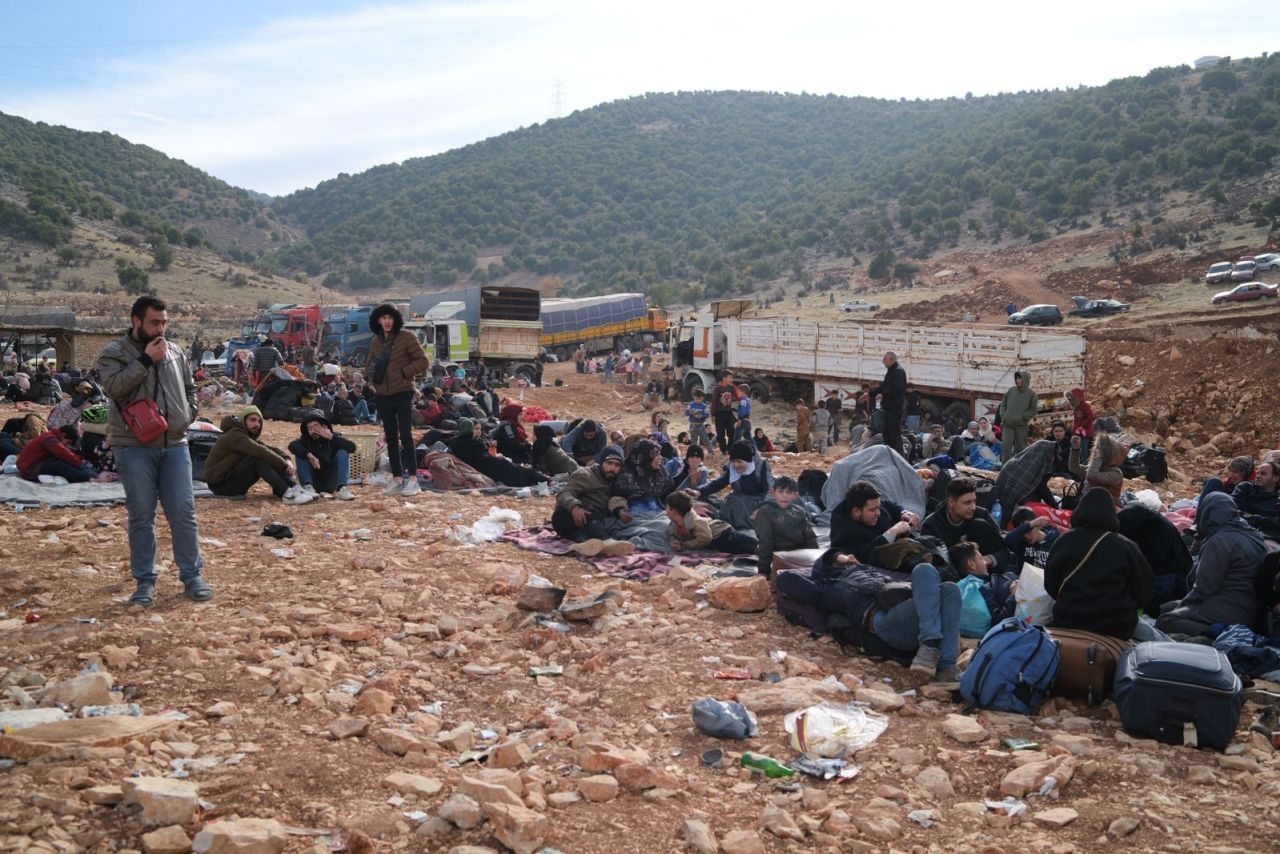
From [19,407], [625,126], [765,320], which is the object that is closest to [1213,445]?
[765,320]

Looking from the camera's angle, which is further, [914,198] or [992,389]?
[914,198]

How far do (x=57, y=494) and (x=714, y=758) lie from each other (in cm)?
619

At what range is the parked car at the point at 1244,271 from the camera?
31625mm

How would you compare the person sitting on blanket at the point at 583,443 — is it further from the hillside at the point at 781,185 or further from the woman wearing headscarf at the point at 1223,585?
the hillside at the point at 781,185

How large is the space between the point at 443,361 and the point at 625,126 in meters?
87.2

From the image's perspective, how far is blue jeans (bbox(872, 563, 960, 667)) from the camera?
4.95 meters

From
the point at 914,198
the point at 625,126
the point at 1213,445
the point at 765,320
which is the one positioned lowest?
the point at 1213,445

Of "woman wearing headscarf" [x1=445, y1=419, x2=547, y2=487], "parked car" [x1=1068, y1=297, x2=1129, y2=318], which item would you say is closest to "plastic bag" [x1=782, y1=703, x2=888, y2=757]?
"woman wearing headscarf" [x1=445, y1=419, x2=547, y2=487]

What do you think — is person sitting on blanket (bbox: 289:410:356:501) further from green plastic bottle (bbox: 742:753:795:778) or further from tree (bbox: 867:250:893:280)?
tree (bbox: 867:250:893:280)

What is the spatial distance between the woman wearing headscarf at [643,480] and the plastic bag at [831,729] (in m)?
3.79

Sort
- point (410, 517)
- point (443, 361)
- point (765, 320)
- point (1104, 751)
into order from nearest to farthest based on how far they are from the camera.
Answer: point (1104, 751) → point (410, 517) → point (765, 320) → point (443, 361)

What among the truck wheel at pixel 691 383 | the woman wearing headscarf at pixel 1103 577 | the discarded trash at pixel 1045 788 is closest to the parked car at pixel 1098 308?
the truck wheel at pixel 691 383

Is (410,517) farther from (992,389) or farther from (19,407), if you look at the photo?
(992,389)

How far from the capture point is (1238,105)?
172 feet
